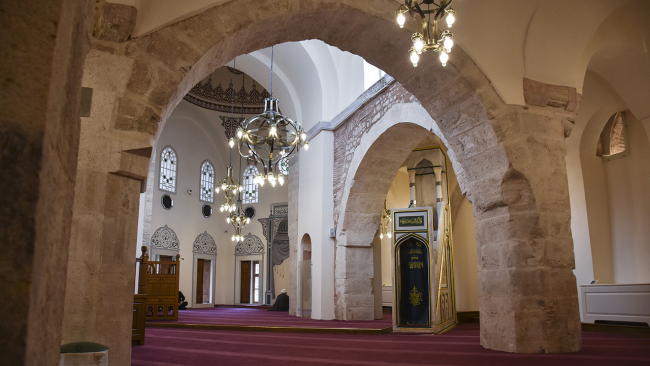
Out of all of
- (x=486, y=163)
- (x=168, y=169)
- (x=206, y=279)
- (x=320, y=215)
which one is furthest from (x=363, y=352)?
(x=206, y=279)

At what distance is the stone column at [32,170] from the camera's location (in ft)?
2.36

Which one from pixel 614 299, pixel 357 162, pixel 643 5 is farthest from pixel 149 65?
pixel 614 299

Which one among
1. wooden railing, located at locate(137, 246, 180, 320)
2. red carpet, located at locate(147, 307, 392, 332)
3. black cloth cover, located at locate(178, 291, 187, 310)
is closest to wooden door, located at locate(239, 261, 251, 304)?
black cloth cover, located at locate(178, 291, 187, 310)

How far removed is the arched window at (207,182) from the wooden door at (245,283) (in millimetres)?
2723

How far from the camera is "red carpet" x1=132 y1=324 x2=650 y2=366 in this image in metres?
3.65

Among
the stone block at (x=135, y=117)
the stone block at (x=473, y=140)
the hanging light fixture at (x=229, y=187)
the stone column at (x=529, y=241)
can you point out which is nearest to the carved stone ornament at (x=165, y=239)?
the hanging light fixture at (x=229, y=187)

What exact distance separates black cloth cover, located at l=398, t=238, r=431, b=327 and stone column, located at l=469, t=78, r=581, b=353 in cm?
210

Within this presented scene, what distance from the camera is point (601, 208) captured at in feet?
24.4

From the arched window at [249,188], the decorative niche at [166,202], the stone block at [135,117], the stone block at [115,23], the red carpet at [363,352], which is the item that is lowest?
the red carpet at [363,352]

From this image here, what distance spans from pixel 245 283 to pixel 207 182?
394cm

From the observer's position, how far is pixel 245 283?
17.3 meters

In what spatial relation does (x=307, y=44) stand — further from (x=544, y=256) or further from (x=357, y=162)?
(x=544, y=256)

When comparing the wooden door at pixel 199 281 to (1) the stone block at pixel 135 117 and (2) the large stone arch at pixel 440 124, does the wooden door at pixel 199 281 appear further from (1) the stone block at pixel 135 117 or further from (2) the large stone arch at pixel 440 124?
(1) the stone block at pixel 135 117

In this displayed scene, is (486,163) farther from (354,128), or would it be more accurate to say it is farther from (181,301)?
(181,301)
